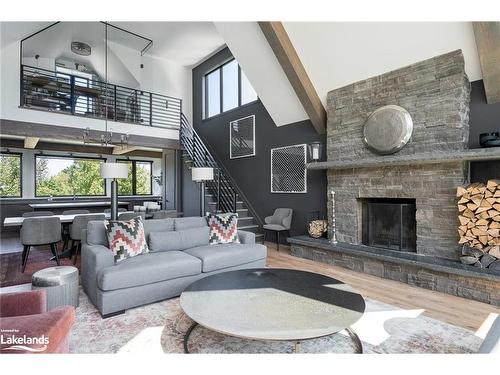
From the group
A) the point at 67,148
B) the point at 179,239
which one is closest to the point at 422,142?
the point at 179,239

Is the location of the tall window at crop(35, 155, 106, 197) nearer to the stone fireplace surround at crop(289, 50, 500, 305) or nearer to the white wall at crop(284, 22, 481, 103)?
the white wall at crop(284, 22, 481, 103)

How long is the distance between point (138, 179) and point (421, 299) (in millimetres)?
8974

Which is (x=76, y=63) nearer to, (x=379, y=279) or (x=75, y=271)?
(x=75, y=271)

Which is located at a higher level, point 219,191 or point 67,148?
point 67,148

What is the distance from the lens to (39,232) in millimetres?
3975

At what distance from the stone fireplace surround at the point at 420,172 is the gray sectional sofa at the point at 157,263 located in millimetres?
1643

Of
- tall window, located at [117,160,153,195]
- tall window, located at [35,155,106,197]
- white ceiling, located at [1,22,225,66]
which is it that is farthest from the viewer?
tall window, located at [117,160,153,195]

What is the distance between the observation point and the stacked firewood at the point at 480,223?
304cm

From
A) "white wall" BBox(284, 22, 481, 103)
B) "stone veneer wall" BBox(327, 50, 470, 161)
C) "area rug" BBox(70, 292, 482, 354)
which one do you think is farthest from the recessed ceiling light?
"area rug" BBox(70, 292, 482, 354)

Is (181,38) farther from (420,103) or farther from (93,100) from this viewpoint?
(420,103)

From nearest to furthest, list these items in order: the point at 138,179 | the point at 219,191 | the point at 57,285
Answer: the point at 57,285 → the point at 219,191 → the point at 138,179

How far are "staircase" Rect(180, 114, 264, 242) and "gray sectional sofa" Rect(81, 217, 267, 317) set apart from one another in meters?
2.18

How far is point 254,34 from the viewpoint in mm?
4605

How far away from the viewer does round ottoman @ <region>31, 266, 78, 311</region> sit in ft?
8.05
